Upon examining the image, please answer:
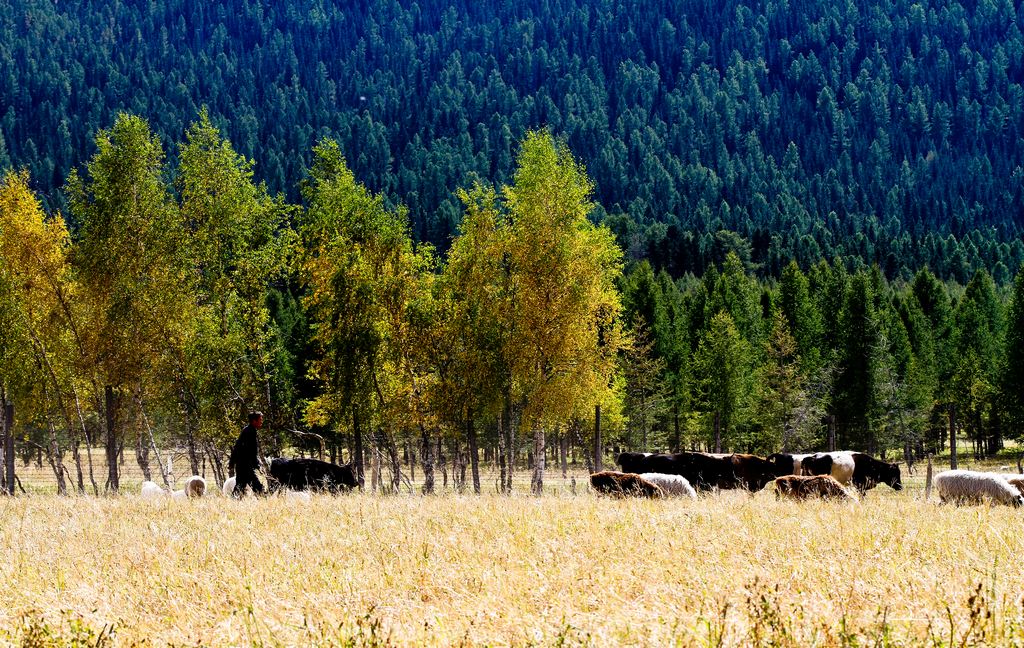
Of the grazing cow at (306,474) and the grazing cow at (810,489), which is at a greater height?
the grazing cow at (306,474)

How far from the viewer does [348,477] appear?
83.5 feet

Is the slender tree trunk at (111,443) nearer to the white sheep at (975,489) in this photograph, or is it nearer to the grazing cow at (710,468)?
the grazing cow at (710,468)

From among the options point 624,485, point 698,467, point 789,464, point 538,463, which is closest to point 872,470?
point 789,464

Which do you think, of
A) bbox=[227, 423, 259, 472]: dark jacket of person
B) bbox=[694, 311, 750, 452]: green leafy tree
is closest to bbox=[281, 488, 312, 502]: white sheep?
bbox=[227, 423, 259, 472]: dark jacket of person

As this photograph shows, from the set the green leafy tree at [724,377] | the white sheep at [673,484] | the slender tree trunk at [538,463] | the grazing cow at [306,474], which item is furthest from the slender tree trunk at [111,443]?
the green leafy tree at [724,377]

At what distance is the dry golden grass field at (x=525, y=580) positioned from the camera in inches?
255

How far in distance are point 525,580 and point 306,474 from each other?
17243 mm

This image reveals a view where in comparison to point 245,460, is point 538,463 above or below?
below

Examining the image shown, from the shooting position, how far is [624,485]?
68.7ft

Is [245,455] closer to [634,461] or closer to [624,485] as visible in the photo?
[624,485]

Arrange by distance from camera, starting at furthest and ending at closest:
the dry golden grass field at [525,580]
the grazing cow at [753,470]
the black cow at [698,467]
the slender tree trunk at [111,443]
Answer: the slender tree trunk at [111,443]
the grazing cow at [753,470]
the black cow at [698,467]
the dry golden grass field at [525,580]

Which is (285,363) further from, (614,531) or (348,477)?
(614,531)

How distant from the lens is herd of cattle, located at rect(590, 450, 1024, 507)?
751 inches

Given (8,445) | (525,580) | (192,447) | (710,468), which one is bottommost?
(710,468)
